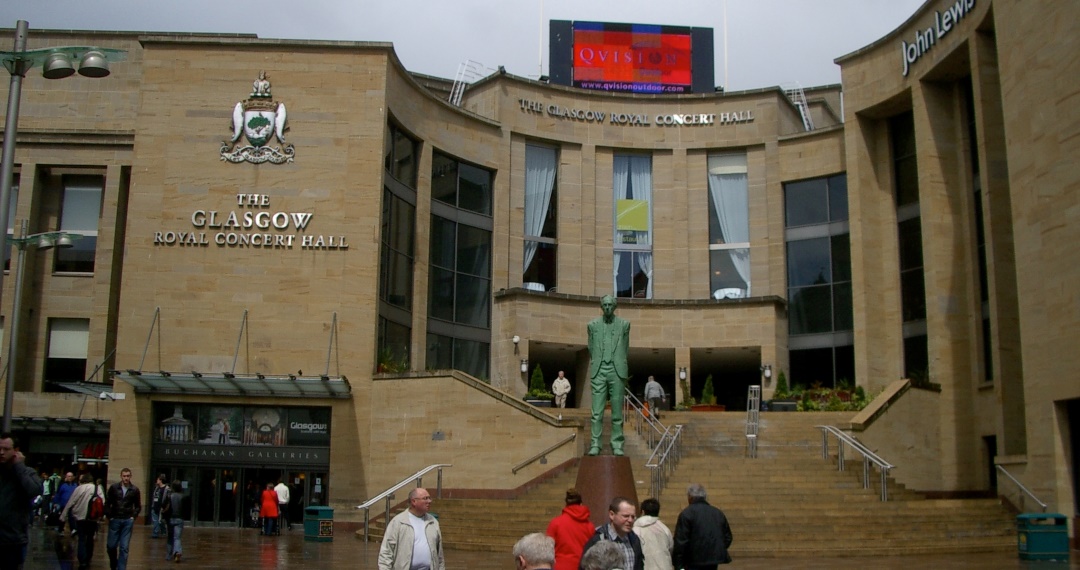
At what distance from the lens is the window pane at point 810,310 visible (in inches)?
1432

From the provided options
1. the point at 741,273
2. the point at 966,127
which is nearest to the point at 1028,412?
the point at 966,127

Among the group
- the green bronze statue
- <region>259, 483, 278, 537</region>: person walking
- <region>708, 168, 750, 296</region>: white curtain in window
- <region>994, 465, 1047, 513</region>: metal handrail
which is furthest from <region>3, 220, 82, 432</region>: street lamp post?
<region>708, 168, 750, 296</region>: white curtain in window

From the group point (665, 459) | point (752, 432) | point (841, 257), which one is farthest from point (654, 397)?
point (841, 257)

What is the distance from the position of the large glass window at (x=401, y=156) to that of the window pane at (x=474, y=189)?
2271mm

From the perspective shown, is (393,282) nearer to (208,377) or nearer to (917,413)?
(208,377)

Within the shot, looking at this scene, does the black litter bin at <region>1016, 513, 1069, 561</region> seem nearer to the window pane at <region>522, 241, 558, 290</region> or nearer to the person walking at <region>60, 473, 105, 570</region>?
the person walking at <region>60, 473, 105, 570</region>

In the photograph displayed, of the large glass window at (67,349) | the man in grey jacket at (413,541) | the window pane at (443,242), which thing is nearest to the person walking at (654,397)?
the window pane at (443,242)

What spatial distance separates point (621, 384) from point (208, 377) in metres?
14.8

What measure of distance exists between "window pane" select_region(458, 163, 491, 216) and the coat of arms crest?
712 centimetres

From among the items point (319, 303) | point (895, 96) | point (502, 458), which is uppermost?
point (895, 96)

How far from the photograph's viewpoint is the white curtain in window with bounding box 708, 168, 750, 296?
126ft

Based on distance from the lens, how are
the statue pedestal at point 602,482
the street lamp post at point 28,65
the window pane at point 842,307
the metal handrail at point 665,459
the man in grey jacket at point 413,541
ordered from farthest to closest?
the window pane at point 842,307, the metal handrail at point 665,459, the statue pedestal at point 602,482, the street lamp post at point 28,65, the man in grey jacket at point 413,541

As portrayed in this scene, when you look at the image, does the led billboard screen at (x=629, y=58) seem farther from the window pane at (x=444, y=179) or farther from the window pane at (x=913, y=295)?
the window pane at (x=913, y=295)

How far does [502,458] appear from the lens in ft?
91.5
